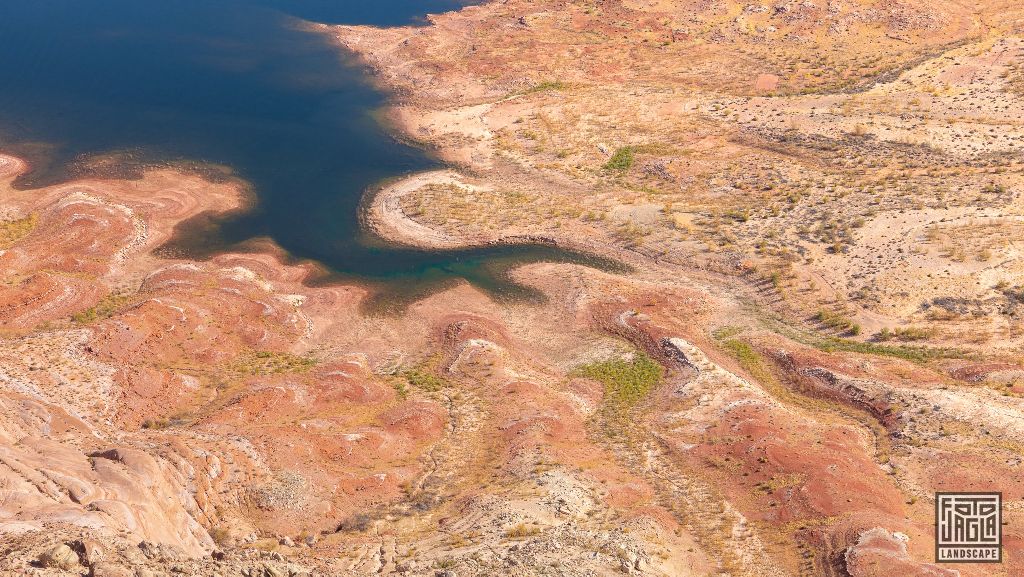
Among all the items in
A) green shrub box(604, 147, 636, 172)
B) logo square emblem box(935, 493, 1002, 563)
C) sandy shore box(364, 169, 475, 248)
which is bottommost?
logo square emblem box(935, 493, 1002, 563)

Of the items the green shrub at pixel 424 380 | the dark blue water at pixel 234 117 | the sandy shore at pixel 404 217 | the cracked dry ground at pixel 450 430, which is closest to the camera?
the cracked dry ground at pixel 450 430

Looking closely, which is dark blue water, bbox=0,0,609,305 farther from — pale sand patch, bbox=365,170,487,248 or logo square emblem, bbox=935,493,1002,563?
logo square emblem, bbox=935,493,1002,563

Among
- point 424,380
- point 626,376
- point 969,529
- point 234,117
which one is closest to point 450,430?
point 424,380

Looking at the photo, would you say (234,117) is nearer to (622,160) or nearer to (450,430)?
(622,160)

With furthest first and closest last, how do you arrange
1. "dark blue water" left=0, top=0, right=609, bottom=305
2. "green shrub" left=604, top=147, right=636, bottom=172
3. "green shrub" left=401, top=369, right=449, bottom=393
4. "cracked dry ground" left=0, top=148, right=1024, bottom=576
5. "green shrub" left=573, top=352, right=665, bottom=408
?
"green shrub" left=604, top=147, right=636, bottom=172
"dark blue water" left=0, top=0, right=609, bottom=305
"green shrub" left=401, top=369, right=449, bottom=393
"green shrub" left=573, top=352, right=665, bottom=408
"cracked dry ground" left=0, top=148, right=1024, bottom=576

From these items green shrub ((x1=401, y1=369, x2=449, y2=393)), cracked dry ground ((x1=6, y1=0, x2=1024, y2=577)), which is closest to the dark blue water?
cracked dry ground ((x1=6, y1=0, x2=1024, y2=577))

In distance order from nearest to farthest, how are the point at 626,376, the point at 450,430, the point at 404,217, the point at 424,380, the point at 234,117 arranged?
the point at 450,430 < the point at 424,380 < the point at 626,376 < the point at 404,217 < the point at 234,117

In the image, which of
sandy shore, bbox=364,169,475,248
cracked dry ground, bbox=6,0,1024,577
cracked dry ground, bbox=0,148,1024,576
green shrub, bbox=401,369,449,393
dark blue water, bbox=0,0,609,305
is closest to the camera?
cracked dry ground, bbox=0,148,1024,576

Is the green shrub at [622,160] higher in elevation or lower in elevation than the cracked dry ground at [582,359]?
higher

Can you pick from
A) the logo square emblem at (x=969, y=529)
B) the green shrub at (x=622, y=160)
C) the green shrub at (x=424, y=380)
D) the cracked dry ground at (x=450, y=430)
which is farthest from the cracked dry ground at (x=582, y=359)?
the green shrub at (x=622, y=160)

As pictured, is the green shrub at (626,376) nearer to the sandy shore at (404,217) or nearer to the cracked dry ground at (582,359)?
the cracked dry ground at (582,359)
